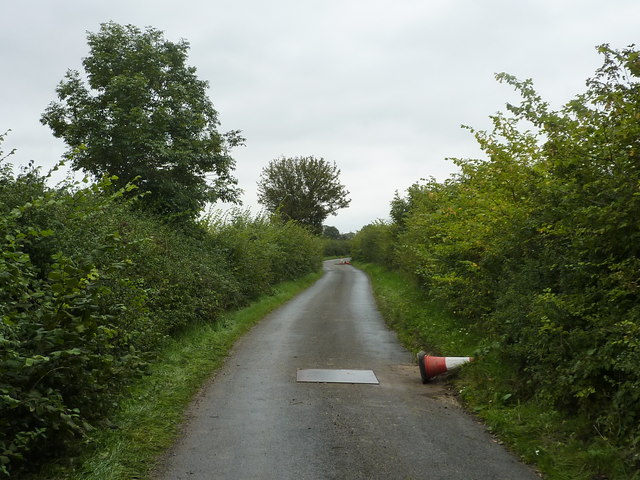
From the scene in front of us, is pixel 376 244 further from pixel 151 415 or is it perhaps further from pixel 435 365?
pixel 151 415

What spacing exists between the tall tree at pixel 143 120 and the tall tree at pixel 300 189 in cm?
3414

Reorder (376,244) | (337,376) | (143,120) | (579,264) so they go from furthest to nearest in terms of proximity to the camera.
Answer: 1. (376,244)
2. (143,120)
3. (337,376)
4. (579,264)

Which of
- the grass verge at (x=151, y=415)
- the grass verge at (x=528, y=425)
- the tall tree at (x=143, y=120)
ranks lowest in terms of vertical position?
the grass verge at (x=528, y=425)

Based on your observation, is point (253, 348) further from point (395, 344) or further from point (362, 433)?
point (362, 433)

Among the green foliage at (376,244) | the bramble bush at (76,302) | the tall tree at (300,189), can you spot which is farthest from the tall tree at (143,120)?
the tall tree at (300,189)

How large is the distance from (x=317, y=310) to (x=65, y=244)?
36.3 feet

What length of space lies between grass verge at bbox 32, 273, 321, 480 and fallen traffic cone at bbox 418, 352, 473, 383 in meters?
3.56

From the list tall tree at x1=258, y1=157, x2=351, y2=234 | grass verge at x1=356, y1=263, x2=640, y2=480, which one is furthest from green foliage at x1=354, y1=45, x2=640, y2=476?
tall tree at x1=258, y1=157, x2=351, y2=234

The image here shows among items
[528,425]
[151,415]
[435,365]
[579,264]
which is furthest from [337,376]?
[579,264]

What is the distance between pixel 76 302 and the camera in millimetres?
4727

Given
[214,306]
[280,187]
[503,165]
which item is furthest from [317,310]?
[280,187]

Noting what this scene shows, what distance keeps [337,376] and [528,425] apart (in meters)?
3.48

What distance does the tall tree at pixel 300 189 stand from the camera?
51.9m

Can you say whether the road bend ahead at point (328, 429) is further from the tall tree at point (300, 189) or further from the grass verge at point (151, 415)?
the tall tree at point (300, 189)
